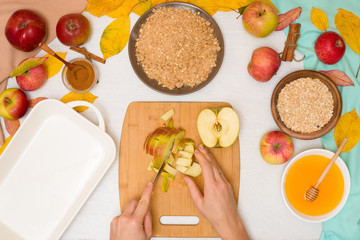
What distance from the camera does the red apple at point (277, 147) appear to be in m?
0.98

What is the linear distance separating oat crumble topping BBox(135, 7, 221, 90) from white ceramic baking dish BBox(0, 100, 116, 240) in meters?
0.25

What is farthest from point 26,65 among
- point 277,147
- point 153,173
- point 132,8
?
point 277,147

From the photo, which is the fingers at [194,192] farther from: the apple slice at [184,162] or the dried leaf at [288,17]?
the dried leaf at [288,17]

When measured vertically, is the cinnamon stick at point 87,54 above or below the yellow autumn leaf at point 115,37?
below

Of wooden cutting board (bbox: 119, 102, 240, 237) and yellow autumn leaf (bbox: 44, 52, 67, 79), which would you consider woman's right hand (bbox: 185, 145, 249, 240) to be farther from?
yellow autumn leaf (bbox: 44, 52, 67, 79)

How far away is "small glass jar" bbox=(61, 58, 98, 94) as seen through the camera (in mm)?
1002

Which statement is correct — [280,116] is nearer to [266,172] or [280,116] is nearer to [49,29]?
[266,172]

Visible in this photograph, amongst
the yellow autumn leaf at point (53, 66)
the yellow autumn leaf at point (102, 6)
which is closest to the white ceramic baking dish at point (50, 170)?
the yellow autumn leaf at point (53, 66)

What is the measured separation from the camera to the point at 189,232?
1016 mm

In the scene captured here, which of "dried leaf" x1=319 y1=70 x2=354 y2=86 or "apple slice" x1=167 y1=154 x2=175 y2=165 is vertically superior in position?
"dried leaf" x1=319 y1=70 x2=354 y2=86

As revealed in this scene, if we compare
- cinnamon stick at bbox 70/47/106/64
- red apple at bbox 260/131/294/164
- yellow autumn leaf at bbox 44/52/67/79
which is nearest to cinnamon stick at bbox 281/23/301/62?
red apple at bbox 260/131/294/164

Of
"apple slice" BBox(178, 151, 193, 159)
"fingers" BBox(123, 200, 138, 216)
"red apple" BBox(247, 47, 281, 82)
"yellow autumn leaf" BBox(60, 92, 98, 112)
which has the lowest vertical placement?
"fingers" BBox(123, 200, 138, 216)

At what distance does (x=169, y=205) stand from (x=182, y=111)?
320mm

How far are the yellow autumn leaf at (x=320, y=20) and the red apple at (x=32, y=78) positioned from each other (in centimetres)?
94
